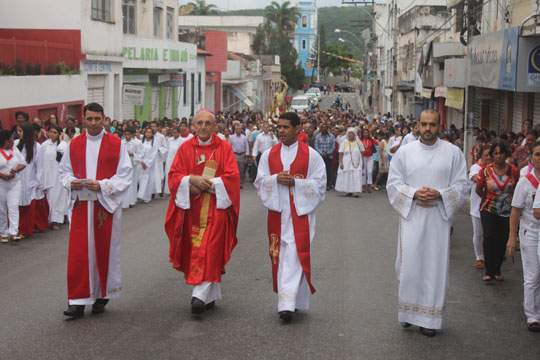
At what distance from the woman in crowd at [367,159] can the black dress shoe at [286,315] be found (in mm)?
14712

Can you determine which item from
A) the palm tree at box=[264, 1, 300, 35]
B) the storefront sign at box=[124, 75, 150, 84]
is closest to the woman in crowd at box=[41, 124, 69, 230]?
the storefront sign at box=[124, 75, 150, 84]

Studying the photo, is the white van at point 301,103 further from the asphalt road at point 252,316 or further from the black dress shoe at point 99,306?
the black dress shoe at point 99,306

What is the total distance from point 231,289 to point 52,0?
19309 millimetres

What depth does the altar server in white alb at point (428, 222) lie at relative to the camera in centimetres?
A: 722

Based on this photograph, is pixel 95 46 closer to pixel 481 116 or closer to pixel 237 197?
pixel 481 116

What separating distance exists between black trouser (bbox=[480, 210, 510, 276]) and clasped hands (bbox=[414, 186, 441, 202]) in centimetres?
291

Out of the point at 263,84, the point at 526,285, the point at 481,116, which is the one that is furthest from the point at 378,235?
the point at 263,84

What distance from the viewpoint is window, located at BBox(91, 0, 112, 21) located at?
27219 mm

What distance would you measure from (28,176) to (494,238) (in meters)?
7.41

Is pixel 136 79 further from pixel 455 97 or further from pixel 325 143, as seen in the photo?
pixel 325 143

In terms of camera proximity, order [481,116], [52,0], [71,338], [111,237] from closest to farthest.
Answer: [71,338] → [111,237] → [52,0] → [481,116]

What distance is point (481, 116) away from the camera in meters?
27.6

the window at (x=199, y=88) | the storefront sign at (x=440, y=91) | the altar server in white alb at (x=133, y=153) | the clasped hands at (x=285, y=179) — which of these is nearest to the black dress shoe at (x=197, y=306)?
the clasped hands at (x=285, y=179)

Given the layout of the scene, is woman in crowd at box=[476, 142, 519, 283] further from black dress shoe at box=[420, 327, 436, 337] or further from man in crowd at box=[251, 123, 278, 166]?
man in crowd at box=[251, 123, 278, 166]
